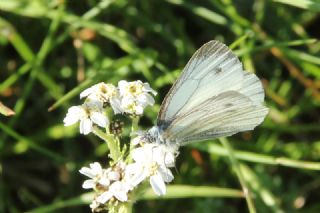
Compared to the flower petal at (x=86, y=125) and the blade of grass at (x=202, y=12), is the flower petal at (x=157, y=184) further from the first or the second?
the blade of grass at (x=202, y=12)

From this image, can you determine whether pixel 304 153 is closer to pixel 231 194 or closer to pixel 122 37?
pixel 231 194

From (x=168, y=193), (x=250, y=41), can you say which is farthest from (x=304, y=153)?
(x=168, y=193)

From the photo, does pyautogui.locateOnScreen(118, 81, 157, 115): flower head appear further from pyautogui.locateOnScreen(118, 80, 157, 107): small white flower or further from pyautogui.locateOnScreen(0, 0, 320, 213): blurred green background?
pyautogui.locateOnScreen(0, 0, 320, 213): blurred green background

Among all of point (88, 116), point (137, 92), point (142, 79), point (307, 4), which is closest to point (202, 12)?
point (142, 79)

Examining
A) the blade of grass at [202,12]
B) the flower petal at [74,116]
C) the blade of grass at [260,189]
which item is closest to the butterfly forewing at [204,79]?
the flower petal at [74,116]

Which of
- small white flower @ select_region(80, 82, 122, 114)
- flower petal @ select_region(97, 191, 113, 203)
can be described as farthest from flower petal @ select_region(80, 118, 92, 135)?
flower petal @ select_region(97, 191, 113, 203)
